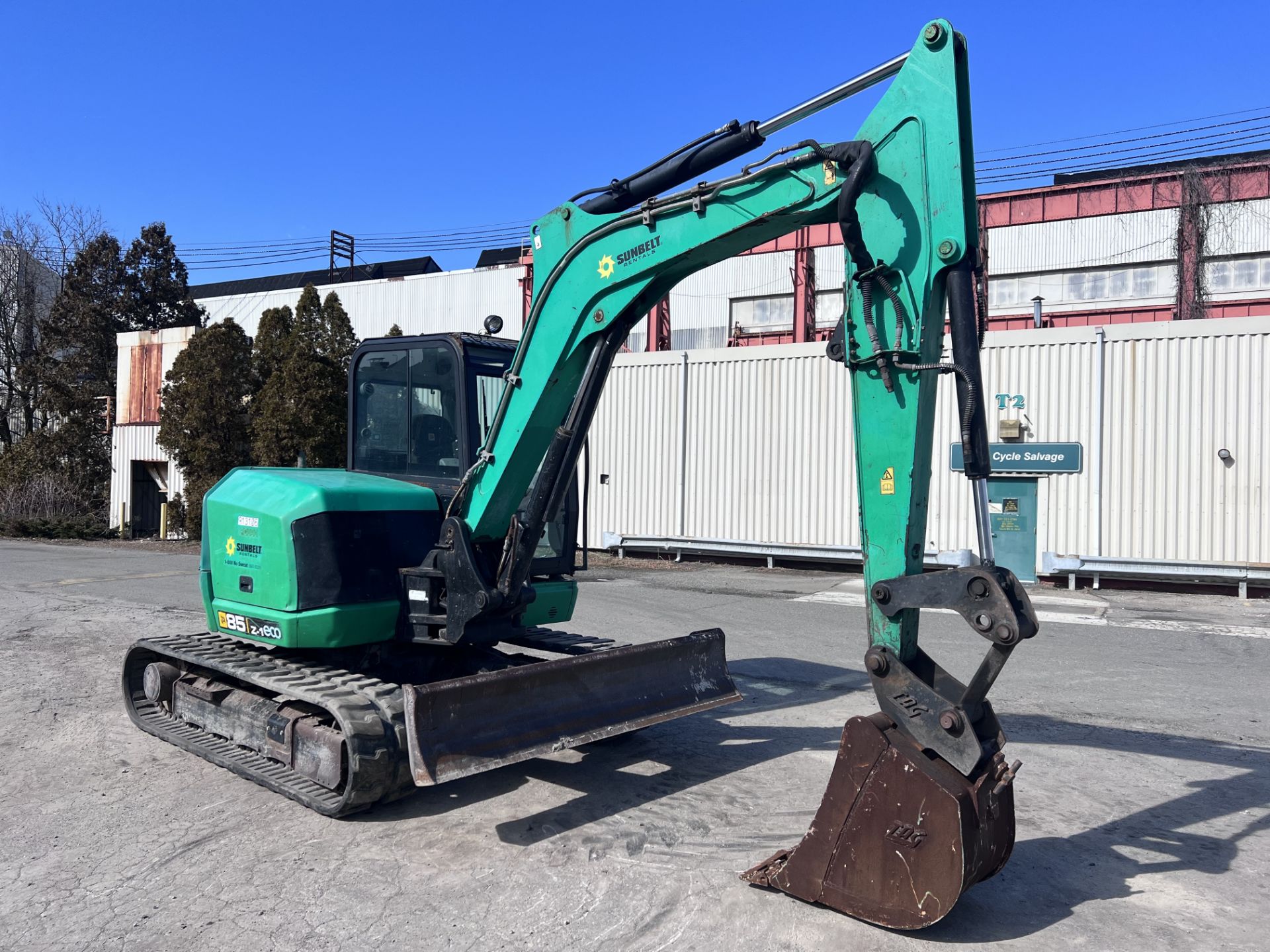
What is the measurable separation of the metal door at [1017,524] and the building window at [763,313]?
1264 centimetres

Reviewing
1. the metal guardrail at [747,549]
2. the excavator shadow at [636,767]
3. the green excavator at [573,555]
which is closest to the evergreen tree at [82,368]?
the metal guardrail at [747,549]

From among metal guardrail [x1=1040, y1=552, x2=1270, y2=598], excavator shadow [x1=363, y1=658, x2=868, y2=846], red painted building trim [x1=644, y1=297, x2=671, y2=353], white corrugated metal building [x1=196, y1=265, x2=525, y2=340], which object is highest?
white corrugated metal building [x1=196, y1=265, x2=525, y2=340]

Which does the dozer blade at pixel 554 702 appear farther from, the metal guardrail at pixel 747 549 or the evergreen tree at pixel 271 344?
the evergreen tree at pixel 271 344

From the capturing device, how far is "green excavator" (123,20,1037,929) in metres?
4.09

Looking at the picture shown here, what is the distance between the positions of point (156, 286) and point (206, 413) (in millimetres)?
19686

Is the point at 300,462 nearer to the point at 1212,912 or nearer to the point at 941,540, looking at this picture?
the point at 1212,912

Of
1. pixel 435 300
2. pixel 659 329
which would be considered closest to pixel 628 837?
pixel 659 329

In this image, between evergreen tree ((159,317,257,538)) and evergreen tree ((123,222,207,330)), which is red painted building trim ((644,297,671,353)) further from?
evergreen tree ((123,222,207,330))

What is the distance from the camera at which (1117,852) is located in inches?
193

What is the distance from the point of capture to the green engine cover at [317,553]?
5863mm

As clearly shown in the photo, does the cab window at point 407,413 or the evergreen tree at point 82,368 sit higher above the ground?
the evergreen tree at point 82,368

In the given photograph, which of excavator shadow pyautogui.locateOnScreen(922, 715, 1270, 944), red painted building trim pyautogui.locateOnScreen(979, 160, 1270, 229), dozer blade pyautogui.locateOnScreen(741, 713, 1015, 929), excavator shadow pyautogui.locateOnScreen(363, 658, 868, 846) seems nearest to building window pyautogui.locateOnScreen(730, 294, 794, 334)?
red painted building trim pyautogui.locateOnScreen(979, 160, 1270, 229)

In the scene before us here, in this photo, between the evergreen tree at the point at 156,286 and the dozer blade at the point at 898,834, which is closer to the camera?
the dozer blade at the point at 898,834

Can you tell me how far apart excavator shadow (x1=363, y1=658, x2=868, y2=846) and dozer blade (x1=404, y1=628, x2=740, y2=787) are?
0.34 m
